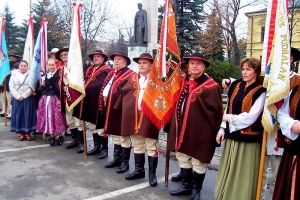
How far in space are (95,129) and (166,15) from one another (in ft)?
8.52

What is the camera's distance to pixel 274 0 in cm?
309

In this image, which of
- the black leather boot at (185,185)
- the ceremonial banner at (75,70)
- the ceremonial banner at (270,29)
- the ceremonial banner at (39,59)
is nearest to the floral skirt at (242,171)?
the black leather boot at (185,185)

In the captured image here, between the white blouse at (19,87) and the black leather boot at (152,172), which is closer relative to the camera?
the black leather boot at (152,172)

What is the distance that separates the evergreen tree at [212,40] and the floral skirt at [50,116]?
63.0ft

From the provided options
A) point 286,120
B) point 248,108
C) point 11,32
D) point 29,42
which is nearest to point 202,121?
point 248,108

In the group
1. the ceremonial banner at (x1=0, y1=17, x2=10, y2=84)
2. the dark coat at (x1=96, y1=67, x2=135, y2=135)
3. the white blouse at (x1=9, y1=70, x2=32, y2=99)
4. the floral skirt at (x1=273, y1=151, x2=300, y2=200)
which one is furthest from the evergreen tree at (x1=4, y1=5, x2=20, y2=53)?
the floral skirt at (x1=273, y1=151, x2=300, y2=200)

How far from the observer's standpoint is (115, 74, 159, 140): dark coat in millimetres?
4102

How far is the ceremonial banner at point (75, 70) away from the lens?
205 inches

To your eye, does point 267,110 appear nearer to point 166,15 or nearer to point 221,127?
point 221,127

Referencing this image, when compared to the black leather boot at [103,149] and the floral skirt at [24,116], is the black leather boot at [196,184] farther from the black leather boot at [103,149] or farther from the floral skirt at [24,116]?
the floral skirt at [24,116]

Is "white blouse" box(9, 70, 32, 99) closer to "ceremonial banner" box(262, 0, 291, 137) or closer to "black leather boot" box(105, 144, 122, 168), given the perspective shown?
"black leather boot" box(105, 144, 122, 168)

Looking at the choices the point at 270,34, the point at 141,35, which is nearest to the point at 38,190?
the point at 270,34

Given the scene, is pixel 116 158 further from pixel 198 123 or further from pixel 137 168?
pixel 198 123

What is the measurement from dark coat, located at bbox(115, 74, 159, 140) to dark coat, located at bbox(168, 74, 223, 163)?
0.64 meters
